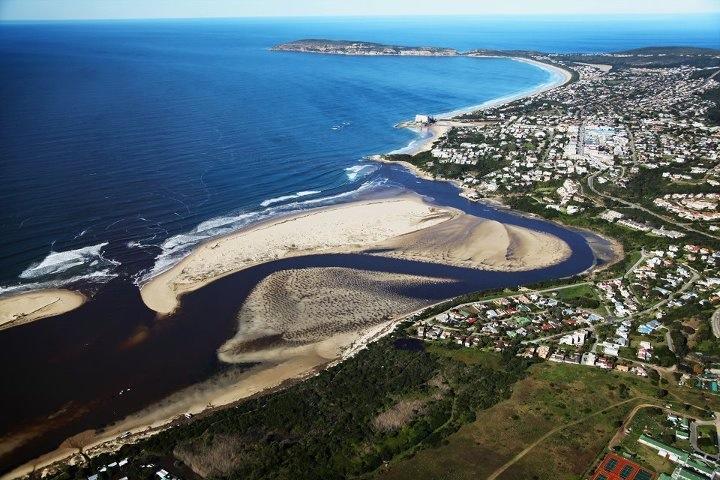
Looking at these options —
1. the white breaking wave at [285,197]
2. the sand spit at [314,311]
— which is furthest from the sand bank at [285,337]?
the white breaking wave at [285,197]

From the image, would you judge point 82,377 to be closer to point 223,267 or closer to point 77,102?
point 223,267

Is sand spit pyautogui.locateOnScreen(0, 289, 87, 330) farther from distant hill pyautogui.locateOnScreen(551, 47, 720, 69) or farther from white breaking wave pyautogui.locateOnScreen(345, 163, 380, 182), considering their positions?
distant hill pyautogui.locateOnScreen(551, 47, 720, 69)

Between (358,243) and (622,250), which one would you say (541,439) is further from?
(622,250)

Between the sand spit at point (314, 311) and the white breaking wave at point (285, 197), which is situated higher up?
the white breaking wave at point (285, 197)

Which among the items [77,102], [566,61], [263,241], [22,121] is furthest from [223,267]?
[566,61]

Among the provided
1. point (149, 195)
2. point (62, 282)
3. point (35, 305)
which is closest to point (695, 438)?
point (35, 305)

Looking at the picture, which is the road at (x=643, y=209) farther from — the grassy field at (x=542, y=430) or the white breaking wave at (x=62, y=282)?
the white breaking wave at (x=62, y=282)
